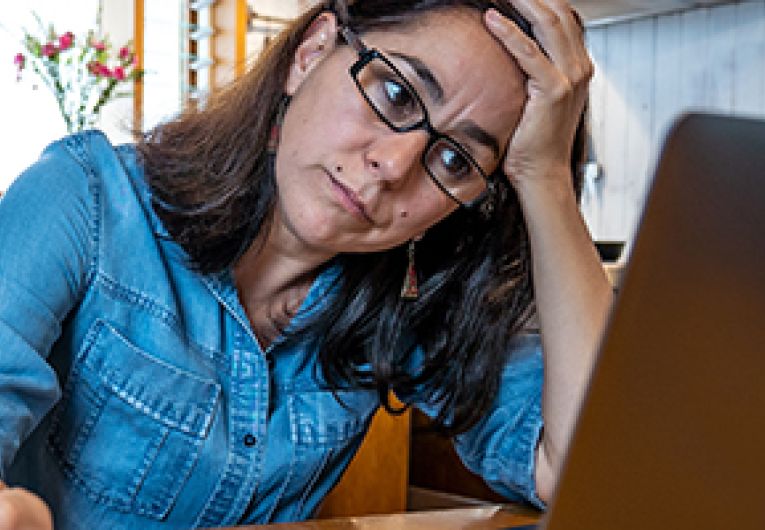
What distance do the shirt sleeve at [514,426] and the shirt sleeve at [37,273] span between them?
494mm

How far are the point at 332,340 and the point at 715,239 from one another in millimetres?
829

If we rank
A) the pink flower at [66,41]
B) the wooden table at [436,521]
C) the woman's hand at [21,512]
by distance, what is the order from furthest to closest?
the pink flower at [66,41]
the wooden table at [436,521]
the woman's hand at [21,512]

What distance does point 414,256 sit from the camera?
3.80 feet

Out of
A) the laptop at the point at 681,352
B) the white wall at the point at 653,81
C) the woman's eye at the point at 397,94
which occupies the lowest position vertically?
the white wall at the point at 653,81

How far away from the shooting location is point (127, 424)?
93 centimetres

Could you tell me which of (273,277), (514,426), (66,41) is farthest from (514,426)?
(66,41)

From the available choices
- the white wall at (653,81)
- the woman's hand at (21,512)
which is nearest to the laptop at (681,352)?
the woman's hand at (21,512)

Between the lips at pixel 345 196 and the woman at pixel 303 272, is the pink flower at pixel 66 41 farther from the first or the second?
the lips at pixel 345 196

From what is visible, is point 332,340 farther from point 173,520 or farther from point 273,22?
point 273,22

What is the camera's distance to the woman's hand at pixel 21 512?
0.57 metres

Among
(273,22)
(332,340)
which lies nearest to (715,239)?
(332,340)

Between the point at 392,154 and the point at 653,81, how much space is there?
A: 10.5 feet

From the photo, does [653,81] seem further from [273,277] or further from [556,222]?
[273,277]

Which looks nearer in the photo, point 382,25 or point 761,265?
point 761,265
